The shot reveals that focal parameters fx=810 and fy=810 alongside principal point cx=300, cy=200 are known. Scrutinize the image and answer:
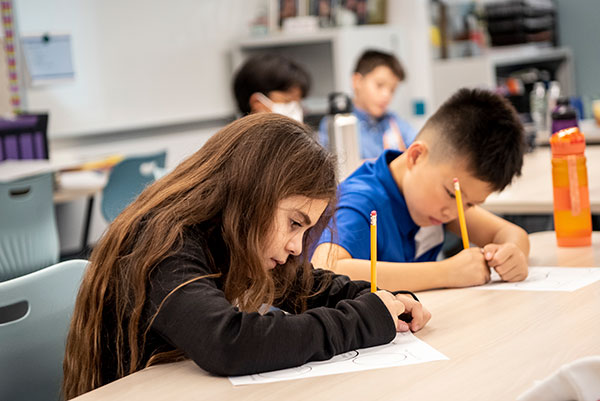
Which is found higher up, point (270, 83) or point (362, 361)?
point (270, 83)

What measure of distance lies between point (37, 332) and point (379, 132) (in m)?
2.76

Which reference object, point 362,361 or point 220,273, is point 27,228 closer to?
point 220,273

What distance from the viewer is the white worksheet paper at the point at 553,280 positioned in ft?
4.62

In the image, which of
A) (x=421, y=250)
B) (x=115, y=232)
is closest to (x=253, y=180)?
(x=115, y=232)

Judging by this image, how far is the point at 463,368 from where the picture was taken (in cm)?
102

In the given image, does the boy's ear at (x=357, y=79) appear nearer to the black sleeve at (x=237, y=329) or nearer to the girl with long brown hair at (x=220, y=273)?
the girl with long brown hair at (x=220, y=273)

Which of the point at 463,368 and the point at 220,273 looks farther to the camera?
the point at 220,273

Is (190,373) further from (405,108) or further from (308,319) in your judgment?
(405,108)

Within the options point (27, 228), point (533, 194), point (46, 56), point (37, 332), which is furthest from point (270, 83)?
point (37, 332)

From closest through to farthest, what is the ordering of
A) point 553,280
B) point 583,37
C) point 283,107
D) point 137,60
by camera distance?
point 553,280
point 283,107
point 137,60
point 583,37

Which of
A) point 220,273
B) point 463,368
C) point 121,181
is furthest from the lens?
point 121,181

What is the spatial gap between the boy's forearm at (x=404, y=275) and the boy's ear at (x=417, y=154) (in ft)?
1.00

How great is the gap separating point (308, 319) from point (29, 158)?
2864 millimetres

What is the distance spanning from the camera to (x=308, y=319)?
108 cm
